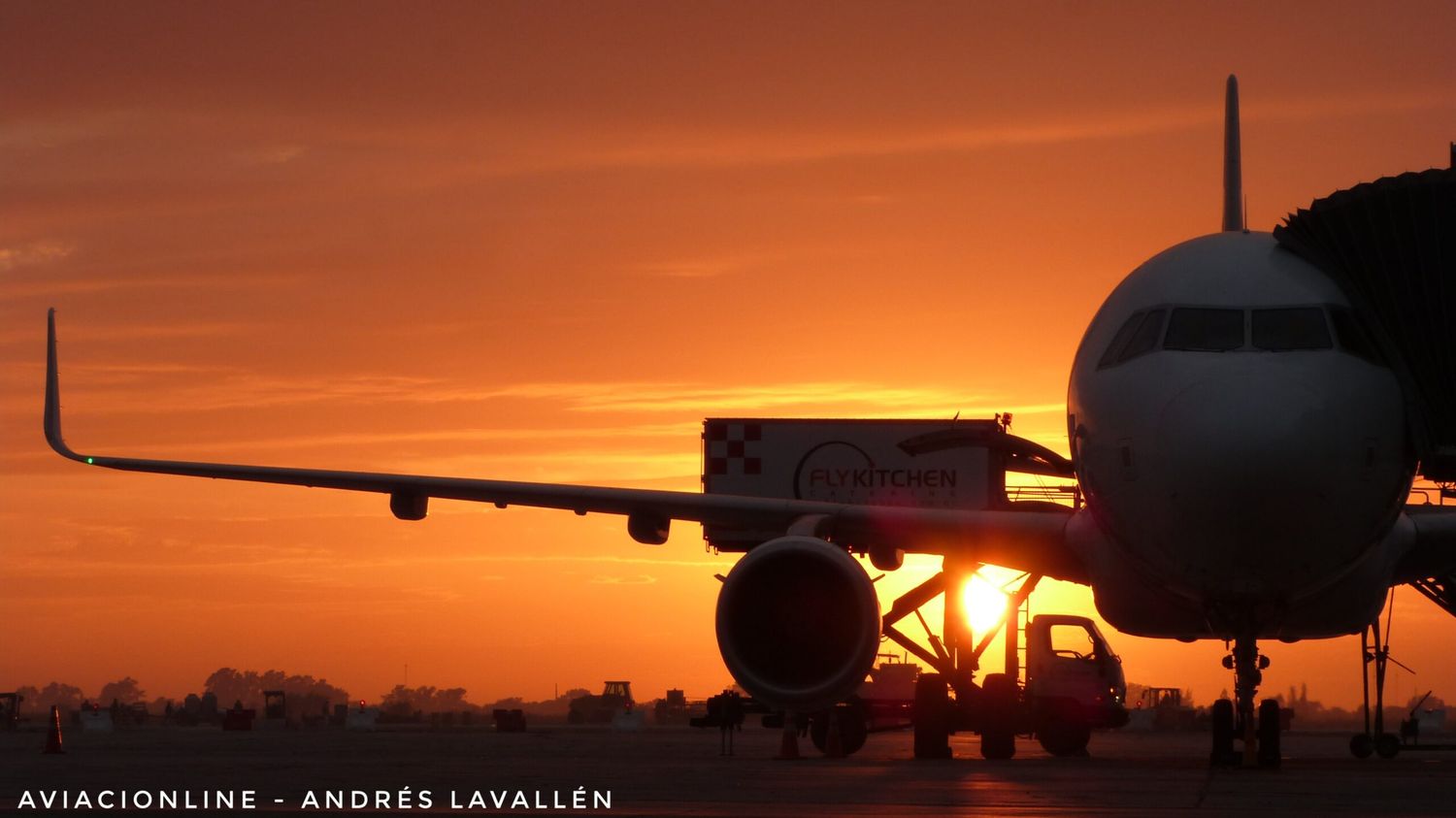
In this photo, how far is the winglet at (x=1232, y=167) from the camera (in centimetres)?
2138

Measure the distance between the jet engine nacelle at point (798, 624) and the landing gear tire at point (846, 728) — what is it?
8501 mm

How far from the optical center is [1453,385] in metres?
16.3

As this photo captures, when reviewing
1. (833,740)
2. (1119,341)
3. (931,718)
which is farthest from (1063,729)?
(1119,341)

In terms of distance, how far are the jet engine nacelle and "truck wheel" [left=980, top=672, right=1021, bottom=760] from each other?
4497 millimetres

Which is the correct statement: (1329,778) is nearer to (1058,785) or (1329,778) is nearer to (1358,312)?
(1058,785)

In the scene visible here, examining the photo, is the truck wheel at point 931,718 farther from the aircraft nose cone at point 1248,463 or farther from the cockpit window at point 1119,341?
the aircraft nose cone at point 1248,463

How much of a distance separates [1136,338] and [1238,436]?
6.93 ft

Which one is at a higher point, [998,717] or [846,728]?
[998,717]

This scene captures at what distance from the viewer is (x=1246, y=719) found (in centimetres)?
1596

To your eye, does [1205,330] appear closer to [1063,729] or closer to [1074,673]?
[1063,729]

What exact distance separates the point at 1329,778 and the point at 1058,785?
2.29 meters

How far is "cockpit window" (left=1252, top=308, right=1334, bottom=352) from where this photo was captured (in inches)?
589

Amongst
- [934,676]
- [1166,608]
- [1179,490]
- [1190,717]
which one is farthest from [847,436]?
[1179,490]

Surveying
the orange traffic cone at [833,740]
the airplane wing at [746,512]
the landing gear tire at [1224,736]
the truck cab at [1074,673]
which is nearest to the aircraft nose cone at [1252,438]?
the landing gear tire at [1224,736]
